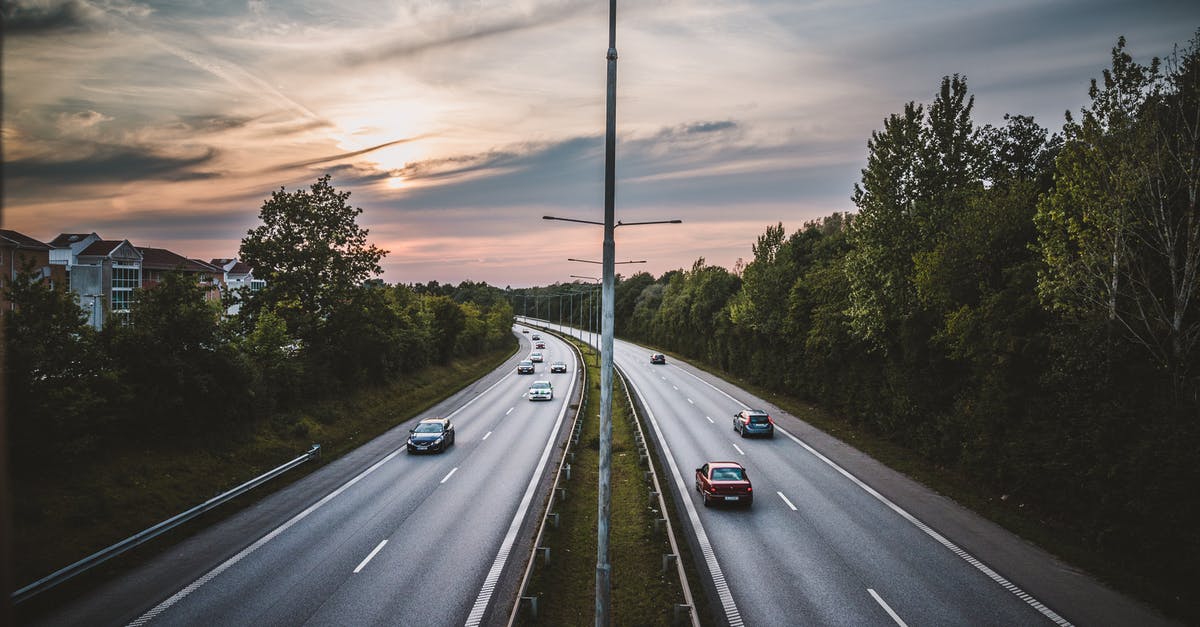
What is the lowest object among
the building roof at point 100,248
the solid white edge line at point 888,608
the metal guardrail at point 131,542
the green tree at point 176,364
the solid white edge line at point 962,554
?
the solid white edge line at point 888,608

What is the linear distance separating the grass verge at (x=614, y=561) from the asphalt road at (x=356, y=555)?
1174 mm

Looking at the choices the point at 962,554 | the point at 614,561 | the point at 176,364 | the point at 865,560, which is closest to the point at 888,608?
the point at 865,560

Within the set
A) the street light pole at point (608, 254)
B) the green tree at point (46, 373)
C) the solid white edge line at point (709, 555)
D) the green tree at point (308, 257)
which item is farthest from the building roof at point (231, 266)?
the street light pole at point (608, 254)

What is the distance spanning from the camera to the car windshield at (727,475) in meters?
22.2

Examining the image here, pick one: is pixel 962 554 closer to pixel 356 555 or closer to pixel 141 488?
pixel 356 555

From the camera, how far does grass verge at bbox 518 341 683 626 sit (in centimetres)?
1491

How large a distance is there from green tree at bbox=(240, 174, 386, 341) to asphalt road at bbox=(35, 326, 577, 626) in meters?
13.7

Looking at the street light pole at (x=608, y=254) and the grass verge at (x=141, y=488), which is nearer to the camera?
the street light pole at (x=608, y=254)

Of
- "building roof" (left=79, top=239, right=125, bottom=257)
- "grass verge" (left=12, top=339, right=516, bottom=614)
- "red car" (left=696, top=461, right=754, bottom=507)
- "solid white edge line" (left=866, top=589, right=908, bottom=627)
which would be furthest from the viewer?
"building roof" (left=79, top=239, right=125, bottom=257)

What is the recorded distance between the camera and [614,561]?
1789 cm

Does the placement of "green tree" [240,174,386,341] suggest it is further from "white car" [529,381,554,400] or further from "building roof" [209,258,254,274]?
"building roof" [209,258,254,274]

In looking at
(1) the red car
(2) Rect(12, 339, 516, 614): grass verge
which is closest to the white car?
(2) Rect(12, 339, 516, 614): grass verge

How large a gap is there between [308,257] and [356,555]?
990 inches

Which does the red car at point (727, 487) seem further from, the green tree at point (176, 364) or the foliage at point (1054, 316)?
the green tree at point (176, 364)
